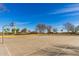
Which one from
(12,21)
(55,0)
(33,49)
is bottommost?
(33,49)

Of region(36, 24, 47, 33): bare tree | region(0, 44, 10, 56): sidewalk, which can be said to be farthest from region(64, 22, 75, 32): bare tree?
region(0, 44, 10, 56): sidewalk

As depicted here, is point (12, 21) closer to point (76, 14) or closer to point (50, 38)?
point (50, 38)

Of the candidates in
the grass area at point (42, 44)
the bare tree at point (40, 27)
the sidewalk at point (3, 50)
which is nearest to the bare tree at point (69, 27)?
the grass area at point (42, 44)

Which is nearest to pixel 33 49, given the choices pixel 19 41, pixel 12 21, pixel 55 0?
pixel 19 41

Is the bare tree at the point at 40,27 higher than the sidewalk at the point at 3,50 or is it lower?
higher

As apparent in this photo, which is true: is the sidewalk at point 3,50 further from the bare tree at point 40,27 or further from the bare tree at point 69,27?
the bare tree at point 69,27

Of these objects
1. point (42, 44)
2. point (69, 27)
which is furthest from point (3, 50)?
point (69, 27)

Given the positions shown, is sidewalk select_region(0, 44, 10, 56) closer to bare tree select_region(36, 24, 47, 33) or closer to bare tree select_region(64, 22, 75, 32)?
bare tree select_region(36, 24, 47, 33)

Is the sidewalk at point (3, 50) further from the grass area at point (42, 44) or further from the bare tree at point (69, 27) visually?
the bare tree at point (69, 27)

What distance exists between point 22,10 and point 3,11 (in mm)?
200

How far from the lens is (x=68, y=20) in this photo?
10.5ft

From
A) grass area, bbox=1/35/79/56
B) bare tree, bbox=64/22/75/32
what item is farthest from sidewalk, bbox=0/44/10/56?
bare tree, bbox=64/22/75/32

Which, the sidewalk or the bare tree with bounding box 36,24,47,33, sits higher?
the bare tree with bounding box 36,24,47,33

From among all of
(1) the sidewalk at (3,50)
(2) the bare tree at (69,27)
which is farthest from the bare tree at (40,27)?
(1) the sidewalk at (3,50)
